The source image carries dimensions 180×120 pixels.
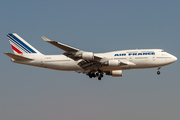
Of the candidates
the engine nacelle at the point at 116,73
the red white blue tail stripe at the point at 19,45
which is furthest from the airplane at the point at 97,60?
the engine nacelle at the point at 116,73

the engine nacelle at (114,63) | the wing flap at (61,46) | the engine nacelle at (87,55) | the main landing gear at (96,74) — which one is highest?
the wing flap at (61,46)

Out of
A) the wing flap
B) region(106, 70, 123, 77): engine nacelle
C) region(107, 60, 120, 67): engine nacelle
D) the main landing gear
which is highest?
the wing flap

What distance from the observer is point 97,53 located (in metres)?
54.9

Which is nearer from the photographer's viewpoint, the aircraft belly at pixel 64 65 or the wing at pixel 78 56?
the wing at pixel 78 56

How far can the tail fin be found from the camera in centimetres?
5756

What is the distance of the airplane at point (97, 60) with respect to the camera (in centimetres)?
5097

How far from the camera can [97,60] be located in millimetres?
52219

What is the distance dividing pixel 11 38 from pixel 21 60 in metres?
6.43

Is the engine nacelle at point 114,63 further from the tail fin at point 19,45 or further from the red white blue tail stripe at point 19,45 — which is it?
the red white blue tail stripe at point 19,45

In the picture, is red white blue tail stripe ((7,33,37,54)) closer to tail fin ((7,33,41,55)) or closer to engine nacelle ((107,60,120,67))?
tail fin ((7,33,41,55))

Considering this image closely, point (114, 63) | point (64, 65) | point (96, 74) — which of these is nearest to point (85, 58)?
point (114, 63)

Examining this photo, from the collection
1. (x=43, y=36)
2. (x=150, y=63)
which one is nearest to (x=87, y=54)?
(x=43, y=36)

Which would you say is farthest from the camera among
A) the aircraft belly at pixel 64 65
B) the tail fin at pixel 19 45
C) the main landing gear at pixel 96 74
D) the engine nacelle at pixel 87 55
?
the tail fin at pixel 19 45

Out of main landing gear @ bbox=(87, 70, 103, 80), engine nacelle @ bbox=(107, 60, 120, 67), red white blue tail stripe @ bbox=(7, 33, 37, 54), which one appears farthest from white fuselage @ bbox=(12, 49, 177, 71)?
red white blue tail stripe @ bbox=(7, 33, 37, 54)
